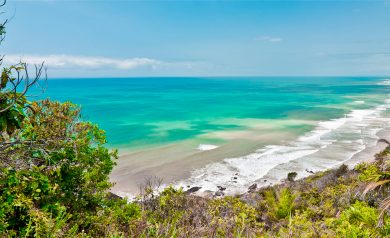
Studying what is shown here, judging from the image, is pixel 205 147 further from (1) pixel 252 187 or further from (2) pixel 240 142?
(1) pixel 252 187

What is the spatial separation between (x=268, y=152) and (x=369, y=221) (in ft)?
71.3

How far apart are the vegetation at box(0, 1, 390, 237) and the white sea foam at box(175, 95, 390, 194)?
11474mm

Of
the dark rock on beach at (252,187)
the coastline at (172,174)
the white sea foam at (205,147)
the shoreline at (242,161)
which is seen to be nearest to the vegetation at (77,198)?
the shoreline at (242,161)

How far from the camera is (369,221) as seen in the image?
23.6ft

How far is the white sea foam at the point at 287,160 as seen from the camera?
2152cm

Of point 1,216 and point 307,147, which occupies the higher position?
point 1,216

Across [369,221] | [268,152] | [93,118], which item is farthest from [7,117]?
[93,118]

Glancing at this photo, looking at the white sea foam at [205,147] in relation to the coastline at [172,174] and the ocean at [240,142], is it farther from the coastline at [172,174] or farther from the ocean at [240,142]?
the coastline at [172,174]

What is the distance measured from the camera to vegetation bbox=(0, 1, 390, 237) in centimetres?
541

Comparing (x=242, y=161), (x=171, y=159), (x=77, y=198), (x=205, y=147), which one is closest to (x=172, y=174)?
(x=171, y=159)

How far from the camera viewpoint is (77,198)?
7.62 m

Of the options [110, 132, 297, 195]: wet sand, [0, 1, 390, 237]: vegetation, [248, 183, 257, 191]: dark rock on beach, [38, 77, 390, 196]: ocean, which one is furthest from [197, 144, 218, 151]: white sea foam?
[0, 1, 390, 237]: vegetation

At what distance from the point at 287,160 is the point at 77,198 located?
70.7 feet

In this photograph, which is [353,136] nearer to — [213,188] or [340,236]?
[213,188]
